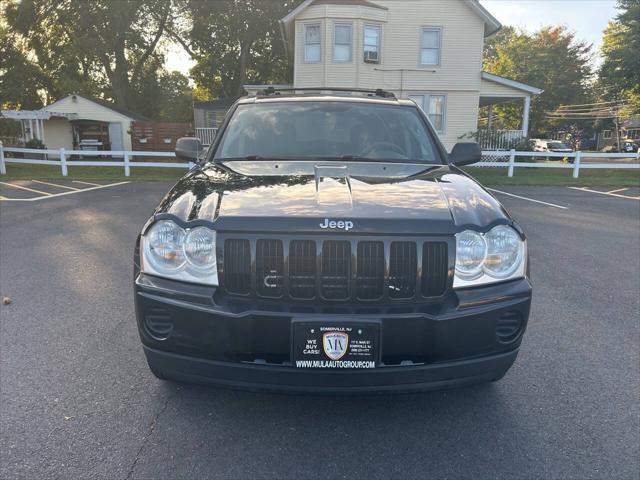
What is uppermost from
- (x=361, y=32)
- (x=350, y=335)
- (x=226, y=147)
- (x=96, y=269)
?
(x=361, y=32)

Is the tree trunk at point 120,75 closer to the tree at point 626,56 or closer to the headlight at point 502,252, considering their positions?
the tree at point 626,56

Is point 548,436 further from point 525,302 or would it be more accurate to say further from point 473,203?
point 473,203

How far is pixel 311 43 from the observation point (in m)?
22.0

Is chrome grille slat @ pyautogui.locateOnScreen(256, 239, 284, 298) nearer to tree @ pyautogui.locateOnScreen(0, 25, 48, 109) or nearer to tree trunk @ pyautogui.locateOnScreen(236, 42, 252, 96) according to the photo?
tree trunk @ pyautogui.locateOnScreen(236, 42, 252, 96)

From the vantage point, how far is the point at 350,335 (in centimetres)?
232

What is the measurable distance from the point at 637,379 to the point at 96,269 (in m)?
5.10

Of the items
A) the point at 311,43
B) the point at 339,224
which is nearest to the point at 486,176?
the point at 311,43

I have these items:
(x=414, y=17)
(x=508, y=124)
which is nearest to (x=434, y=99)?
(x=414, y=17)

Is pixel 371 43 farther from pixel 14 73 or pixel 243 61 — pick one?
pixel 14 73

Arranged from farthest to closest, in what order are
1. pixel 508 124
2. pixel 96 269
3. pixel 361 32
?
1. pixel 508 124
2. pixel 361 32
3. pixel 96 269

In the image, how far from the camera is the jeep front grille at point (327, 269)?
7.84ft

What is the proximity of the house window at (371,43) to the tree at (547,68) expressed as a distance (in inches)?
1300

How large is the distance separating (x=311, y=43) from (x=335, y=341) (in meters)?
21.5

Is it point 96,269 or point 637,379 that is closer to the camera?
point 637,379
